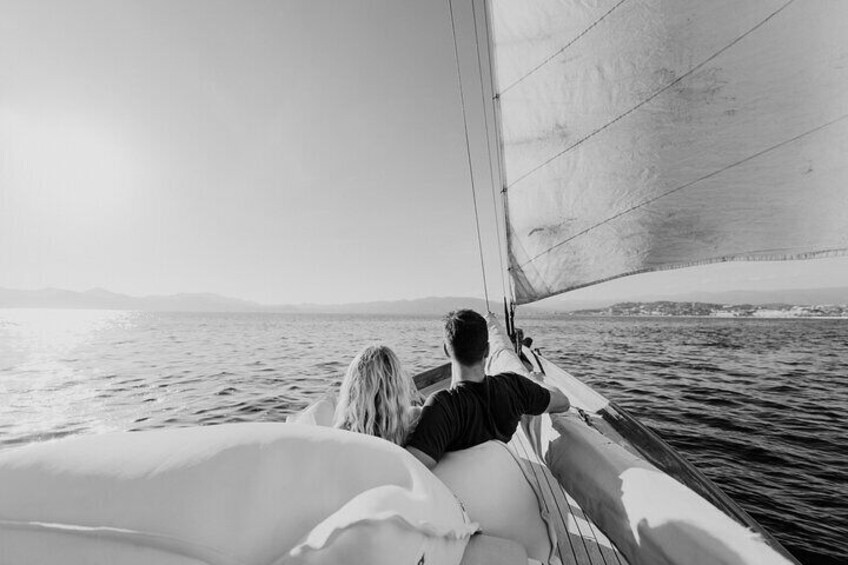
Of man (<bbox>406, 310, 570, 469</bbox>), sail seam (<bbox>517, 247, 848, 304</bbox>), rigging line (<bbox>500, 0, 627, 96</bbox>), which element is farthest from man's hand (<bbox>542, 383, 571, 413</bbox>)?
Result: rigging line (<bbox>500, 0, 627, 96</bbox>)

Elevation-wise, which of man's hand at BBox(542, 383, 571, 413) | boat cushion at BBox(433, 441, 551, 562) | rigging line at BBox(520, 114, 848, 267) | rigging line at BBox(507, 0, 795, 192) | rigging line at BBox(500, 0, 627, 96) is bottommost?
boat cushion at BBox(433, 441, 551, 562)

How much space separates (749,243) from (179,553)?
161 inches

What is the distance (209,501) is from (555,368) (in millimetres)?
5483

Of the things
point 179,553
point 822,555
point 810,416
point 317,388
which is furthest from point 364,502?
point 810,416

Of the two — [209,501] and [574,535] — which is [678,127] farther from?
[209,501]

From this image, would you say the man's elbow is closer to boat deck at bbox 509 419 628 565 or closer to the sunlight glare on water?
boat deck at bbox 509 419 628 565

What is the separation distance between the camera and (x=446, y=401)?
215cm

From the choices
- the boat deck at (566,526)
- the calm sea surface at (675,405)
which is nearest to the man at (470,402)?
the boat deck at (566,526)

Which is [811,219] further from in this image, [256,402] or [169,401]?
[169,401]

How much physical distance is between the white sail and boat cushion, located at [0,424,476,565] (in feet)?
11.6

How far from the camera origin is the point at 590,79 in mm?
4188

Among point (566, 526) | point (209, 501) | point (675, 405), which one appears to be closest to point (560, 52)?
point (566, 526)

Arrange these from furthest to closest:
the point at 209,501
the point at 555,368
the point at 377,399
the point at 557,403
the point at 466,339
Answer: the point at 555,368 < the point at 557,403 < the point at 466,339 < the point at 377,399 < the point at 209,501

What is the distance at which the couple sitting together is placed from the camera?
204cm
